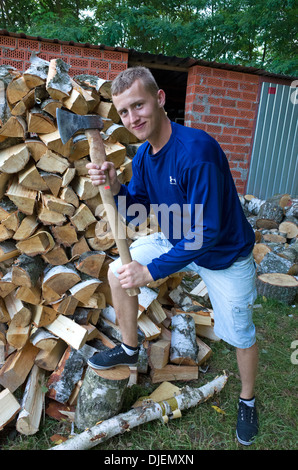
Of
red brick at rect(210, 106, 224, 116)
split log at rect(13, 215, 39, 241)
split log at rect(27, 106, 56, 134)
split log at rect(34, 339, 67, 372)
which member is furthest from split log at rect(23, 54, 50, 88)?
red brick at rect(210, 106, 224, 116)

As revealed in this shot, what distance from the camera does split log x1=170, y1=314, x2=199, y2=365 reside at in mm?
2584

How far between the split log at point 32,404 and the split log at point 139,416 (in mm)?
281

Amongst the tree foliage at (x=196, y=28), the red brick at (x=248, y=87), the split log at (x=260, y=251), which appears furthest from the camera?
the tree foliage at (x=196, y=28)

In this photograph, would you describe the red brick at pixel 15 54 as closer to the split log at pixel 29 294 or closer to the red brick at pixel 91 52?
the red brick at pixel 91 52

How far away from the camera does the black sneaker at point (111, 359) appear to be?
207cm

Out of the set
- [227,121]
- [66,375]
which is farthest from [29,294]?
[227,121]

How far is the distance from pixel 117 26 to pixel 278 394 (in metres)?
9.99

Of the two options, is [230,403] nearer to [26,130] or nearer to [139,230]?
[139,230]

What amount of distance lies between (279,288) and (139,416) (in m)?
2.51

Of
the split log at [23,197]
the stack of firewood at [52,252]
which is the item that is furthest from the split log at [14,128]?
the split log at [23,197]

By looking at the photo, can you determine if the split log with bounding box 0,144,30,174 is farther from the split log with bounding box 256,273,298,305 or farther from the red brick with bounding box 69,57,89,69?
the red brick with bounding box 69,57,89,69

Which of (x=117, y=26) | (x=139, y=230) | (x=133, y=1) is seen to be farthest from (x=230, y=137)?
(x=133, y=1)

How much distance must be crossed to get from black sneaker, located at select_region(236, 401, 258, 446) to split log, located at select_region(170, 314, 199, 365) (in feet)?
1.76
